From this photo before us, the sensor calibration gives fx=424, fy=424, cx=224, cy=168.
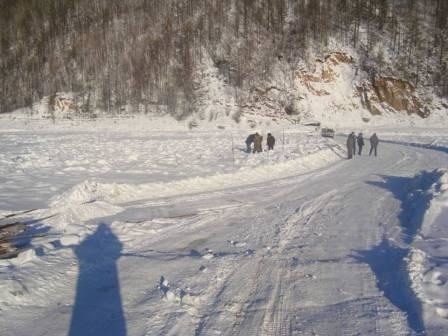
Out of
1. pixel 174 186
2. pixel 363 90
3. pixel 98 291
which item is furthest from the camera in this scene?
pixel 363 90

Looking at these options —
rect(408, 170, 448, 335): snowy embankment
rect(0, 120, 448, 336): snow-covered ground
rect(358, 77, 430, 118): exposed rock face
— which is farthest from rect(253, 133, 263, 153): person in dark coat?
rect(358, 77, 430, 118): exposed rock face

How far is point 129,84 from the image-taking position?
59031 mm

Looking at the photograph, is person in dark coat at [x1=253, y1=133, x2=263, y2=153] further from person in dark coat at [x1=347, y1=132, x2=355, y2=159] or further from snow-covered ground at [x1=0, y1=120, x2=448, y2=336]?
snow-covered ground at [x1=0, y1=120, x2=448, y2=336]

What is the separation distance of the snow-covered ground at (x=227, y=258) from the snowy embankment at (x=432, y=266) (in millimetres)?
20

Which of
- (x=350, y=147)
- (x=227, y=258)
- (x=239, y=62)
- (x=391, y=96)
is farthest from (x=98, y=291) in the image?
(x=391, y=96)

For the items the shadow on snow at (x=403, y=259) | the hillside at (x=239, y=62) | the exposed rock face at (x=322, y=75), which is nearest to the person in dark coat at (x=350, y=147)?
the shadow on snow at (x=403, y=259)

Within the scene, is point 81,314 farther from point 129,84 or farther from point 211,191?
point 129,84

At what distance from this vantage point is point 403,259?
6172 mm

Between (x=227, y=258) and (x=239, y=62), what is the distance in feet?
178

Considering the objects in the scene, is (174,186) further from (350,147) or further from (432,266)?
(350,147)

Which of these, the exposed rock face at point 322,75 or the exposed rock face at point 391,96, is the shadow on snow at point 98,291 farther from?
the exposed rock face at point 391,96

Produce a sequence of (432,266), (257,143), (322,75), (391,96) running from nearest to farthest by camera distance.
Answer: (432,266), (257,143), (391,96), (322,75)

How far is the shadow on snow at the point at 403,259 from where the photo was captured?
4.84 m

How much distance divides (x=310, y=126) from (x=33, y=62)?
4571cm
